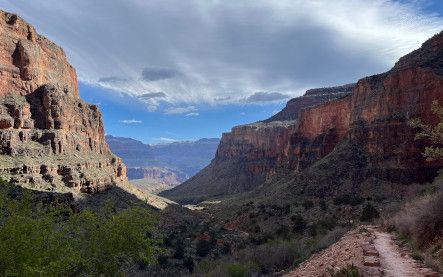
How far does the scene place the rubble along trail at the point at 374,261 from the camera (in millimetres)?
12203

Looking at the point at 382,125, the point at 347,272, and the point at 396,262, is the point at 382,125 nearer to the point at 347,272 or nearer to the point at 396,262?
the point at 396,262

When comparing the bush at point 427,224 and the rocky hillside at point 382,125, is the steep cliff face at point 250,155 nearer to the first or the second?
the rocky hillside at point 382,125

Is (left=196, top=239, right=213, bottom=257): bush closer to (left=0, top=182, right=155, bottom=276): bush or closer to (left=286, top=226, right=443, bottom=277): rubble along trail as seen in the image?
(left=0, top=182, right=155, bottom=276): bush

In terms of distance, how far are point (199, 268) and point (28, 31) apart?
173 ft

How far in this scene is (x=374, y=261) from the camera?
13.3 meters

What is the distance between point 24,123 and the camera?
54.2 meters

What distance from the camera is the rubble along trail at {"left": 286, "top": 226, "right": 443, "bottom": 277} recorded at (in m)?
12.2

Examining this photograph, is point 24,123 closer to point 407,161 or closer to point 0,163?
point 0,163

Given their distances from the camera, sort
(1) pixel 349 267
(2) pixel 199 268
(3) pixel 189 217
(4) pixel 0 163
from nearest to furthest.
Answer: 1. (1) pixel 349 267
2. (2) pixel 199 268
3. (4) pixel 0 163
4. (3) pixel 189 217

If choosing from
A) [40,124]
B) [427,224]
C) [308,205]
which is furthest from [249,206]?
[427,224]

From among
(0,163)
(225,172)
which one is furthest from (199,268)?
(225,172)

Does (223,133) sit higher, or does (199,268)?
(223,133)

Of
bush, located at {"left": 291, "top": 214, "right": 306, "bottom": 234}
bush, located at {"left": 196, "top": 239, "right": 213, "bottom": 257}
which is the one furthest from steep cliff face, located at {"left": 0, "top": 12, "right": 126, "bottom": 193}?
bush, located at {"left": 291, "top": 214, "right": 306, "bottom": 234}

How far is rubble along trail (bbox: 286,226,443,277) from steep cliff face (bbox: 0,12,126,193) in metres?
37.8
